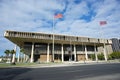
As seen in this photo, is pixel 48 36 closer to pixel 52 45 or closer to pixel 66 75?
pixel 52 45

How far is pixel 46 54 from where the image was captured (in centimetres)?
7075

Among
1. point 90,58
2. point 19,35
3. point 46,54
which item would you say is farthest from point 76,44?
point 19,35

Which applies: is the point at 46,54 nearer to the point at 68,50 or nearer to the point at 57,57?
the point at 57,57

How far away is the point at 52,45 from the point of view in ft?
239

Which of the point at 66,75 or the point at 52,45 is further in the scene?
the point at 52,45

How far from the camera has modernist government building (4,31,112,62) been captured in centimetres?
6278

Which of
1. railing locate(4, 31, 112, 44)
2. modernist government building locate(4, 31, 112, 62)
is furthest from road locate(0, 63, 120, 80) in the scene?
modernist government building locate(4, 31, 112, 62)

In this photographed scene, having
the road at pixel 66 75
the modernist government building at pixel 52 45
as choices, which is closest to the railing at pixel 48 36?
the modernist government building at pixel 52 45

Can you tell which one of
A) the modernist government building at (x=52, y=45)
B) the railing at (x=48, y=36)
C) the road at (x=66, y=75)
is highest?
the railing at (x=48, y=36)

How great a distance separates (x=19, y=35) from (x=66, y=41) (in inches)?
936

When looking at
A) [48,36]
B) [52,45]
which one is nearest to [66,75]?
[48,36]

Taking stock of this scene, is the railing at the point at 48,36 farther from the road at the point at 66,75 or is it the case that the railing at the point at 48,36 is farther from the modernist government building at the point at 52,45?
the road at the point at 66,75

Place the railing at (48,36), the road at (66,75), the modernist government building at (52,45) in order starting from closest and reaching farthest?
1. the road at (66,75)
2. the railing at (48,36)
3. the modernist government building at (52,45)

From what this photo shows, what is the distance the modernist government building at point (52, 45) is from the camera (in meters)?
62.8
